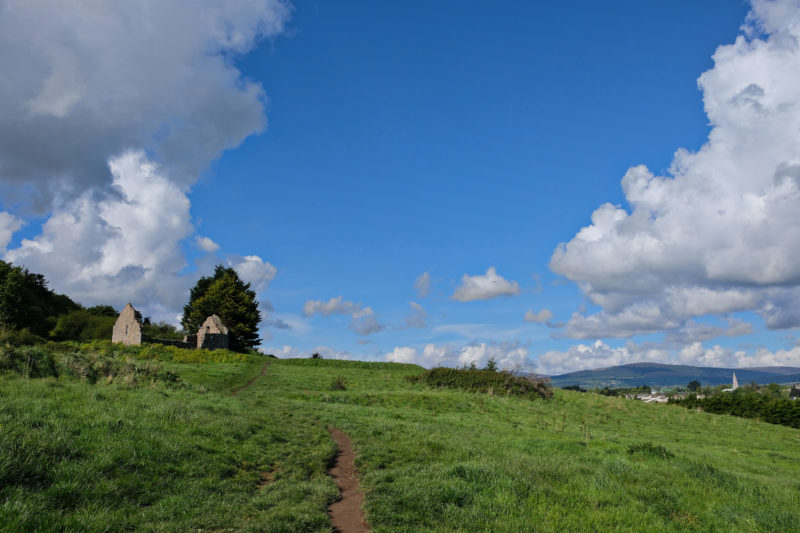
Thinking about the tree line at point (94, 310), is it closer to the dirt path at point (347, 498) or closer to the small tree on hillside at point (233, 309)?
the small tree on hillside at point (233, 309)

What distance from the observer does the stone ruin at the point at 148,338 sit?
191 ft

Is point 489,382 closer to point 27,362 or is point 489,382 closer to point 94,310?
point 27,362

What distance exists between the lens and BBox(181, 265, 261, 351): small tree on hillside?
3034 inches

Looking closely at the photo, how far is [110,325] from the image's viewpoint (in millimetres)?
74000

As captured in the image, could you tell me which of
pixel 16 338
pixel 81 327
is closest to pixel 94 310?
pixel 81 327

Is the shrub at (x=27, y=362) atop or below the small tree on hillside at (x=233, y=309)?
below

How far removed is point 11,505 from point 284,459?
7.01 metres

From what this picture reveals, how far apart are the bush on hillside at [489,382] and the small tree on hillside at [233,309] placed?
133 ft

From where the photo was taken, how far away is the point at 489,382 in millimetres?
43594

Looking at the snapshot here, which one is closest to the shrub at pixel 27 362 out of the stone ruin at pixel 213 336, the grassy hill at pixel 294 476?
the grassy hill at pixel 294 476

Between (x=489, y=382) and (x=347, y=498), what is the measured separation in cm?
3602

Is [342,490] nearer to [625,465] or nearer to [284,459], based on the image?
[284,459]

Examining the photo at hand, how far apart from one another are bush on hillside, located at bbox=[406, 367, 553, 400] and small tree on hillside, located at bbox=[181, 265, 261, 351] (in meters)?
40.4

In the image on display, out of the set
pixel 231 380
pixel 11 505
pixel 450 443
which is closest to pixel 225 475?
pixel 11 505
